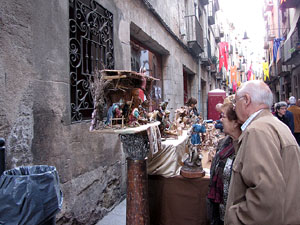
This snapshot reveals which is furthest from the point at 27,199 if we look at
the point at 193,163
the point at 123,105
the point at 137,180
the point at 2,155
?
the point at 193,163

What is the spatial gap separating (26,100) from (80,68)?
3.86 ft

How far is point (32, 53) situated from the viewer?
2.58m

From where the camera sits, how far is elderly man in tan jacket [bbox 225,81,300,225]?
1.37 m

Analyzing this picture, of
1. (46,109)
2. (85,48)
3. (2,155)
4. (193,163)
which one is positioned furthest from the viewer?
(85,48)

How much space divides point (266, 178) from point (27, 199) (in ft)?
4.70

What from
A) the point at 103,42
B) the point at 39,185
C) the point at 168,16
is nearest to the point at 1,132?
the point at 39,185

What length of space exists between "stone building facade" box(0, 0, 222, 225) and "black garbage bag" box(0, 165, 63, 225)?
713mm

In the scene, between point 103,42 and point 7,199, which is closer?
point 7,199

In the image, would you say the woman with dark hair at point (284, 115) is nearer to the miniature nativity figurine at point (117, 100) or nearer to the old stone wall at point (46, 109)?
the miniature nativity figurine at point (117, 100)

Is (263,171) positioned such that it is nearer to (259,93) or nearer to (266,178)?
(266,178)

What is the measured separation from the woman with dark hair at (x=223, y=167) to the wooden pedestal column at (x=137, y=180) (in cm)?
72

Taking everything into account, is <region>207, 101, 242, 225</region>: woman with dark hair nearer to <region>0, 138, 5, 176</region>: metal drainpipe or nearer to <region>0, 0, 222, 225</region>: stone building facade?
<region>0, 0, 222, 225</region>: stone building facade

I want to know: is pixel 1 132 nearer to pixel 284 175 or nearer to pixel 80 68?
pixel 80 68

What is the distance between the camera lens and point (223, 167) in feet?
8.25
